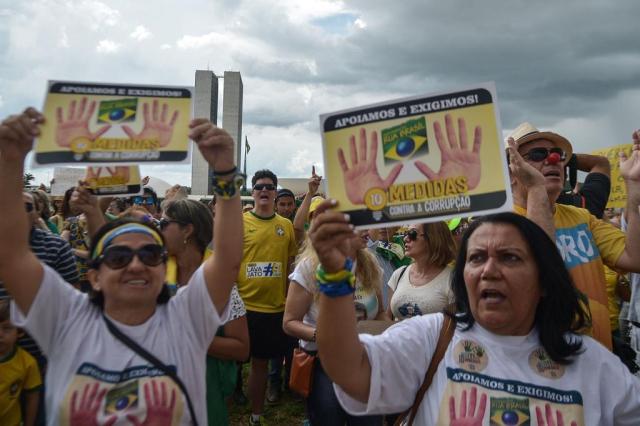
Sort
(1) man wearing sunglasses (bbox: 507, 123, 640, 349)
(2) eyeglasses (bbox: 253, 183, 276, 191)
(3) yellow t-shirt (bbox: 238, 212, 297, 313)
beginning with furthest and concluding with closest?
(2) eyeglasses (bbox: 253, 183, 276, 191) < (3) yellow t-shirt (bbox: 238, 212, 297, 313) < (1) man wearing sunglasses (bbox: 507, 123, 640, 349)

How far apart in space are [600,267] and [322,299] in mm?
1945

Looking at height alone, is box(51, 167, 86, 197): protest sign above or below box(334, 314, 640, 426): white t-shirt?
above

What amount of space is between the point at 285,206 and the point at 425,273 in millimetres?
3661

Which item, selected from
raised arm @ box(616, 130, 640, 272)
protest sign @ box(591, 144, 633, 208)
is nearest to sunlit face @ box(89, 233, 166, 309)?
raised arm @ box(616, 130, 640, 272)

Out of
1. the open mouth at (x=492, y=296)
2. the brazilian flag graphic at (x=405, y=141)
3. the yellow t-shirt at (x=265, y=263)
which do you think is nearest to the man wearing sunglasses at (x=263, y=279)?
the yellow t-shirt at (x=265, y=263)

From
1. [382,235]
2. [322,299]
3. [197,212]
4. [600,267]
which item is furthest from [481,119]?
[382,235]

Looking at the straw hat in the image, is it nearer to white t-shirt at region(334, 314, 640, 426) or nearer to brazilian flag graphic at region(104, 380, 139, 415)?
white t-shirt at region(334, 314, 640, 426)

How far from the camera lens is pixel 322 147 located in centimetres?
189

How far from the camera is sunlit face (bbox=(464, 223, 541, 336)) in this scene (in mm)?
1849

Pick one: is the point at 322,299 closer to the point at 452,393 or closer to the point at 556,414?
the point at 452,393

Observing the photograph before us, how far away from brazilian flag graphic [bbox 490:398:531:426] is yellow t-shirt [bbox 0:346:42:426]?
109 inches

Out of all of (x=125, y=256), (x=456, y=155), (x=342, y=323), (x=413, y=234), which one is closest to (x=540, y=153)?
(x=413, y=234)

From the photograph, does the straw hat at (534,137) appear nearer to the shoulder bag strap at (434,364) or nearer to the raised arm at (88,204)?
the shoulder bag strap at (434,364)

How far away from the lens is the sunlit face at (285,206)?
684 centimetres
